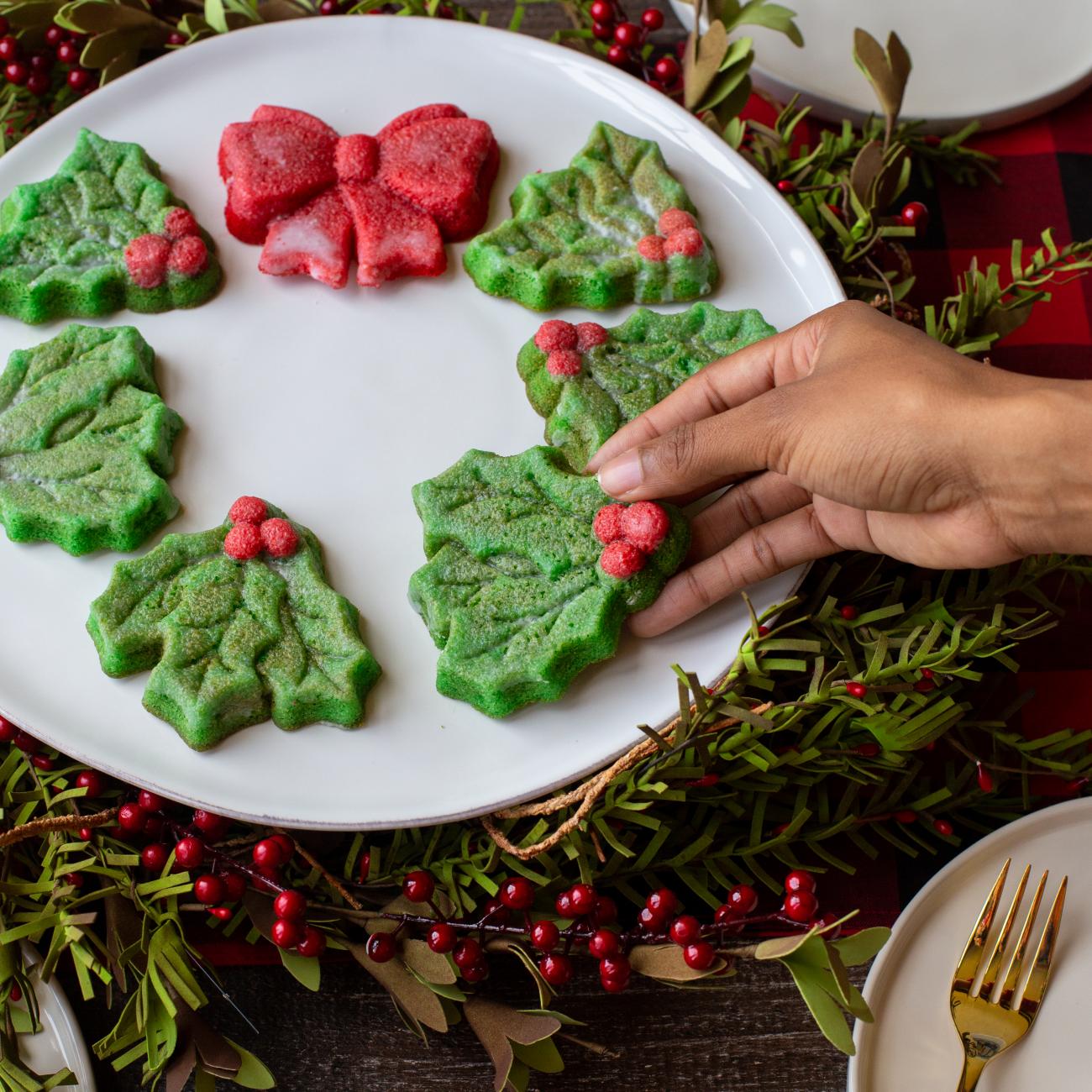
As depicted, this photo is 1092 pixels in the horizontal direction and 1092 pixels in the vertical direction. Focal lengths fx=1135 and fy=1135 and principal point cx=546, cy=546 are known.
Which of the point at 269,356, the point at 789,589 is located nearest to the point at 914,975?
the point at 789,589

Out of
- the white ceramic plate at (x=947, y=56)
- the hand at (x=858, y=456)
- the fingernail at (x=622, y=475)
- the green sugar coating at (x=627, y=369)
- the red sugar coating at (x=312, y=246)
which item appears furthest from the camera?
the white ceramic plate at (x=947, y=56)

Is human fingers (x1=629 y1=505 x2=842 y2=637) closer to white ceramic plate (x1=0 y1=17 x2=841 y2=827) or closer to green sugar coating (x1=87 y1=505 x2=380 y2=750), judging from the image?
white ceramic plate (x1=0 y1=17 x2=841 y2=827)

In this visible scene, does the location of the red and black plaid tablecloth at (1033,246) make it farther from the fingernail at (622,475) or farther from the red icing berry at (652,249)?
the fingernail at (622,475)

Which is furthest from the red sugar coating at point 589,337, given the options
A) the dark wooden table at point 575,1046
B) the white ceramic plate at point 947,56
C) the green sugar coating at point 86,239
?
the dark wooden table at point 575,1046

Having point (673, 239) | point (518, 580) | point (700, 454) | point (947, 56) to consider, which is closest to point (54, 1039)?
point (518, 580)

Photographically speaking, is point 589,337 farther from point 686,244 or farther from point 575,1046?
point 575,1046

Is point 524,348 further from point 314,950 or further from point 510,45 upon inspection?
point 314,950

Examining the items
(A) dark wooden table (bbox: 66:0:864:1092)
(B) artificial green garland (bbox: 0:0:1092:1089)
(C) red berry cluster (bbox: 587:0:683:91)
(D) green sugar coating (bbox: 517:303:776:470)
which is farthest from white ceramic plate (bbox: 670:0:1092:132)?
(A) dark wooden table (bbox: 66:0:864:1092)
